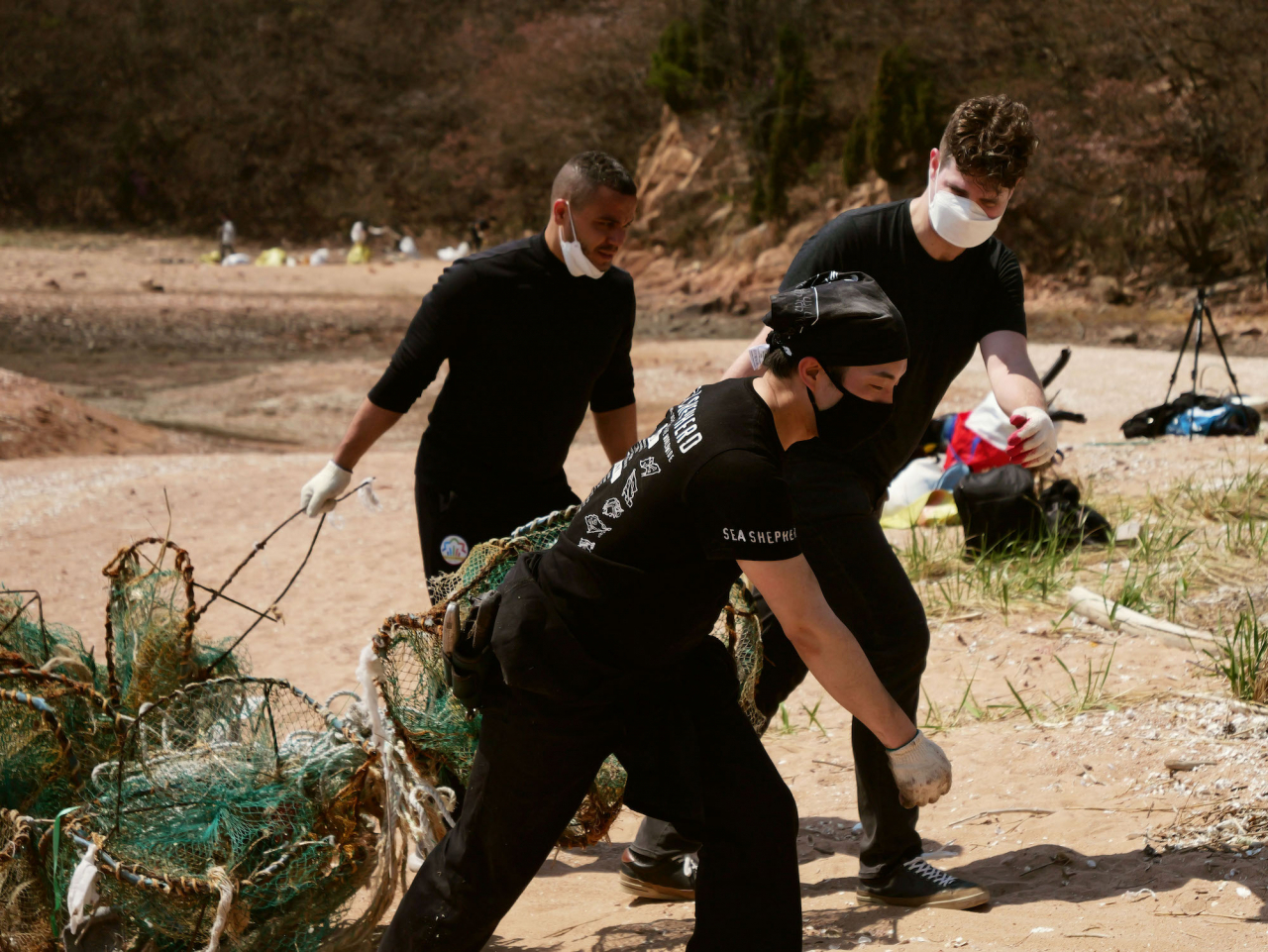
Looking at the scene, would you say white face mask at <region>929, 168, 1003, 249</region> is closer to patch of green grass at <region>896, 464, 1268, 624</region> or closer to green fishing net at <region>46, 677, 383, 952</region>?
green fishing net at <region>46, 677, 383, 952</region>

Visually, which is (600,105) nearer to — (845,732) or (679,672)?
(845,732)

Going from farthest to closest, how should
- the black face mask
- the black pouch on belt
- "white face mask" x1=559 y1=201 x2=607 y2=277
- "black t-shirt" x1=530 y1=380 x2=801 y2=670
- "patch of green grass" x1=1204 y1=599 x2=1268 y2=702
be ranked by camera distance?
"patch of green grass" x1=1204 y1=599 x2=1268 y2=702, "white face mask" x1=559 y1=201 x2=607 y2=277, the black pouch on belt, the black face mask, "black t-shirt" x1=530 y1=380 x2=801 y2=670

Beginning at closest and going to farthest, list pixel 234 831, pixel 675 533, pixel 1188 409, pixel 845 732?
pixel 675 533 < pixel 234 831 < pixel 845 732 < pixel 1188 409

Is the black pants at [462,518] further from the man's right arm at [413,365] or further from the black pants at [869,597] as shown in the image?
the black pants at [869,597]

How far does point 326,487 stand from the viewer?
342 centimetres

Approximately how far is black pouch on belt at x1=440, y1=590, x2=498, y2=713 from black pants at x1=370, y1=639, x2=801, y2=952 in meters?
0.05

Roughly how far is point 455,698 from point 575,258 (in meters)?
1.13

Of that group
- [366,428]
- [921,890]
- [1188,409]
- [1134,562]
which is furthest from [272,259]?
[921,890]

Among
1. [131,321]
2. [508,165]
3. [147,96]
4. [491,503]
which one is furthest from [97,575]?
[147,96]

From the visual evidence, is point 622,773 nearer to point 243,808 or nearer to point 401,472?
point 243,808

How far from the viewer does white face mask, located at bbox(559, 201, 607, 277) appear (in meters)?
3.22

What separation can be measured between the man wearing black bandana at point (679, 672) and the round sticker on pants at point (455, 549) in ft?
3.22

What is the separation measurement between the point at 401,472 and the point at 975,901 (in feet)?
19.8

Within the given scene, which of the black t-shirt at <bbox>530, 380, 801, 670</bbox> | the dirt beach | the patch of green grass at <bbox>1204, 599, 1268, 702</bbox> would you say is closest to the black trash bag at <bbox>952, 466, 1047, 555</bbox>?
the dirt beach
